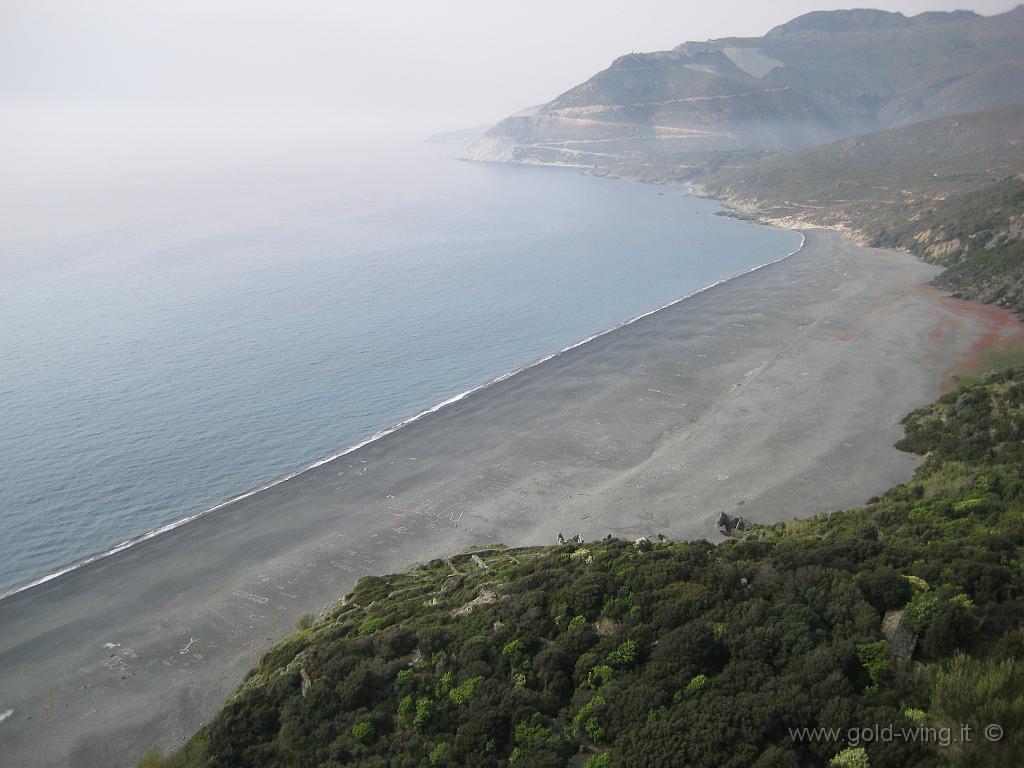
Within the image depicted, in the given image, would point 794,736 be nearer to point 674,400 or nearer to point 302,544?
point 302,544

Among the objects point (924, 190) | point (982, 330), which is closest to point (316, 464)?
point (982, 330)

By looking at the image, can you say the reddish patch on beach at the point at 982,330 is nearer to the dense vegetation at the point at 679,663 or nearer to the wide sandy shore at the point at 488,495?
the wide sandy shore at the point at 488,495

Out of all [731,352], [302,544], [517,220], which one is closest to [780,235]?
[517,220]

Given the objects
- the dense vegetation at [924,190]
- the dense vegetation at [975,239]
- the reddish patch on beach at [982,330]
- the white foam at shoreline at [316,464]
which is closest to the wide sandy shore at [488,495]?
the reddish patch on beach at [982,330]

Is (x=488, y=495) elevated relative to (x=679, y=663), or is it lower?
lower

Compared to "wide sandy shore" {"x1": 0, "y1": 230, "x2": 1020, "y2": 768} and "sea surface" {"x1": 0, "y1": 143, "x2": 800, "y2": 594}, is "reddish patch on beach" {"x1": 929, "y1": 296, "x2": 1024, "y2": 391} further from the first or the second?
"sea surface" {"x1": 0, "y1": 143, "x2": 800, "y2": 594}

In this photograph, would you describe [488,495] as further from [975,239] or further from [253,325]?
[975,239]

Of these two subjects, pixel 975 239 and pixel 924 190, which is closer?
pixel 975 239
